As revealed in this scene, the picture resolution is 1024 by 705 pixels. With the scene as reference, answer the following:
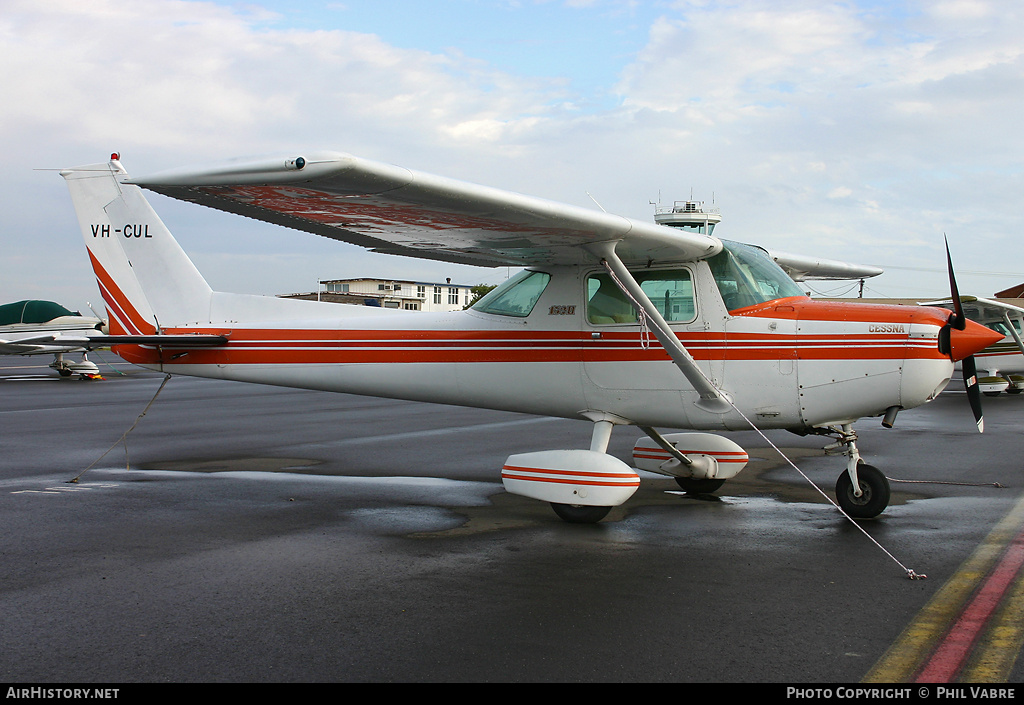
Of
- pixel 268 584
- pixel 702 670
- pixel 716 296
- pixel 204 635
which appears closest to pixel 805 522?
pixel 716 296

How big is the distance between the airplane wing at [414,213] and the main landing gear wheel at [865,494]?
2254 mm

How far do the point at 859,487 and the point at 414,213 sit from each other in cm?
430

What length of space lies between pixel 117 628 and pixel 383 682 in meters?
1.66

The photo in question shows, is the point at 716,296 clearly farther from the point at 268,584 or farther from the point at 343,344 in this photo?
the point at 268,584

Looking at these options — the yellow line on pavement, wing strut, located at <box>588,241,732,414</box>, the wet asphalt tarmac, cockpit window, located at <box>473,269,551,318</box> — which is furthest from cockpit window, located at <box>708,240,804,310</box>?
the yellow line on pavement

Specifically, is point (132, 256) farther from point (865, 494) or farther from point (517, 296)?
point (865, 494)

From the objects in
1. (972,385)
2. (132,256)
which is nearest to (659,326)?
(972,385)

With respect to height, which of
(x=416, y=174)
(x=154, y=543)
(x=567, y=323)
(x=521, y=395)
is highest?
(x=416, y=174)

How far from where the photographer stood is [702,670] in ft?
11.6

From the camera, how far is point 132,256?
29.0ft

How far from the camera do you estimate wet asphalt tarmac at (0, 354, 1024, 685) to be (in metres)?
3.70

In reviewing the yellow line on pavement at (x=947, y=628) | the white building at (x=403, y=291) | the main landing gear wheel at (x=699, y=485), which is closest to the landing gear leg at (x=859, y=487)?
the yellow line on pavement at (x=947, y=628)

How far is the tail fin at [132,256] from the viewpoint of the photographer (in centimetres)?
880

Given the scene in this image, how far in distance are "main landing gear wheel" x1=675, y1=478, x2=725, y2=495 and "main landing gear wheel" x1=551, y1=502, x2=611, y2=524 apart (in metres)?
1.51
